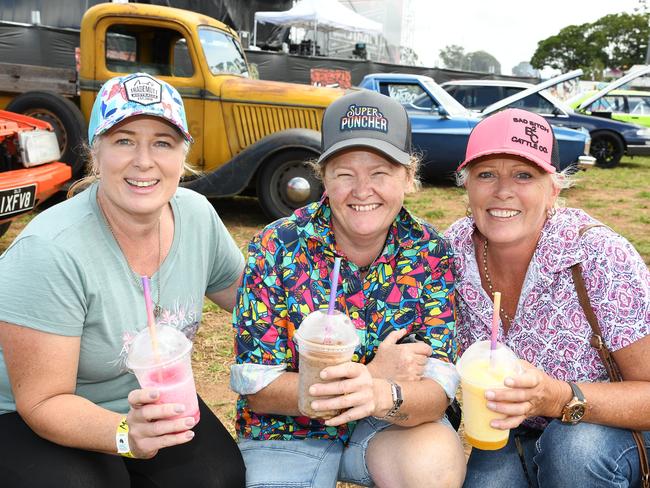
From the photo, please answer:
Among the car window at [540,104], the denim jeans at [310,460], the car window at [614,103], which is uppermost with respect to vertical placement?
the car window at [614,103]

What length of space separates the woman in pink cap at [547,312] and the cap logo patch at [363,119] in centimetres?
30

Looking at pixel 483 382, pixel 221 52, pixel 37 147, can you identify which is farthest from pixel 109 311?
pixel 221 52

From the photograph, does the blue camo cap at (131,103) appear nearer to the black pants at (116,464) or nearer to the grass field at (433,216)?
the black pants at (116,464)

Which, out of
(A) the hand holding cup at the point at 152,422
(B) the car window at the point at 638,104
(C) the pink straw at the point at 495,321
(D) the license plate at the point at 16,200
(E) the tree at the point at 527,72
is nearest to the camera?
(A) the hand holding cup at the point at 152,422

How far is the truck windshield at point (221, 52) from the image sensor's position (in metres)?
6.47

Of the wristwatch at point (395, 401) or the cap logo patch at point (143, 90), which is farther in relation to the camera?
the cap logo patch at point (143, 90)

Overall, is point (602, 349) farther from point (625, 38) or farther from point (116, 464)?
point (625, 38)

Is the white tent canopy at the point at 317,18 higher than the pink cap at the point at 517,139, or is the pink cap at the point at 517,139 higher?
the white tent canopy at the point at 317,18

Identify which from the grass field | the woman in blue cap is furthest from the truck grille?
the woman in blue cap

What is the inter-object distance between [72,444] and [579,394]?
56.4 inches

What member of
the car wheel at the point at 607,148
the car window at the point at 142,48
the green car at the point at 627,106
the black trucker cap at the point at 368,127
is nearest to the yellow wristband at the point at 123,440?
the black trucker cap at the point at 368,127

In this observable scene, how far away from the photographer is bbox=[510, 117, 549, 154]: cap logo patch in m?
1.84

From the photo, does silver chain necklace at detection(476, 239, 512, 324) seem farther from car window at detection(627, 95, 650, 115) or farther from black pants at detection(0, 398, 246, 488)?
car window at detection(627, 95, 650, 115)

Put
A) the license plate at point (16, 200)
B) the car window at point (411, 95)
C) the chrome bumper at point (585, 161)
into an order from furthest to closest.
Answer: the car window at point (411, 95)
the chrome bumper at point (585, 161)
the license plate at point (16, 200)
